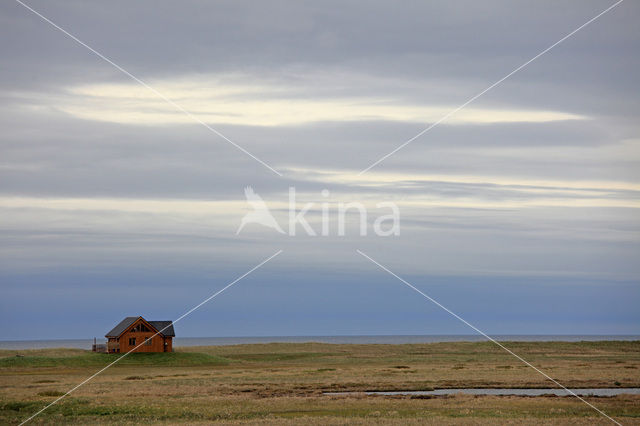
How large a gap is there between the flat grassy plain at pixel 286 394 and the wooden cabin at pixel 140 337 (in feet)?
20.1

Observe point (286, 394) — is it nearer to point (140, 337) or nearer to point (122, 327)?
point (140, 337)

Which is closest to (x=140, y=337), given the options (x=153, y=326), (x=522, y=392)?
A: (x=153, y=326)

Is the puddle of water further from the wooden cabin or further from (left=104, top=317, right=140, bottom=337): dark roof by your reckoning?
(left=104, top=317, right=140, bottom=337): dark roof

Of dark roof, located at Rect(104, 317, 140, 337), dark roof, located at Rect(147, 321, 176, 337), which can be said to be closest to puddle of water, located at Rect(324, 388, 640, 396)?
dark roof, located at Rect(147, 321, 176, 337)

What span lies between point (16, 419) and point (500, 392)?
31607 millimetres

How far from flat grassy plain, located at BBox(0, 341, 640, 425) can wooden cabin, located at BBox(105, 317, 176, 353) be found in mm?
6128

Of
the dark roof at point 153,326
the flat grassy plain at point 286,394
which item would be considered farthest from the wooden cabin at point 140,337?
the flat grassy plain at point 286,394

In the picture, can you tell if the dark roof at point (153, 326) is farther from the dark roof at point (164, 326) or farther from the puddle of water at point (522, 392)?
the puddle of water at point (522, 392)

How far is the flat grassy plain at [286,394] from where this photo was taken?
36656mm

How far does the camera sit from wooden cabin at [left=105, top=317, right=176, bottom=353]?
92562mm

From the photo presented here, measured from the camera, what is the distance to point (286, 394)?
48.7 metres

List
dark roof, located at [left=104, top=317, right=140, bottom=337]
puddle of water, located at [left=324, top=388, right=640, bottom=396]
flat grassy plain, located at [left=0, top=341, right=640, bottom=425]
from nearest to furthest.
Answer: flat grassy plain, located at [left=0, top=341, right=640, bottom=425] → puddle of water, located at [left=324, top=388, right=640, bottom=396] → dark roof, located at [left=104, top=317, right=140, bottom=337]

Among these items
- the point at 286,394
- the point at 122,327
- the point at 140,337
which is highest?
the point at 122,327

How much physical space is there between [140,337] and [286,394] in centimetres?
4943
